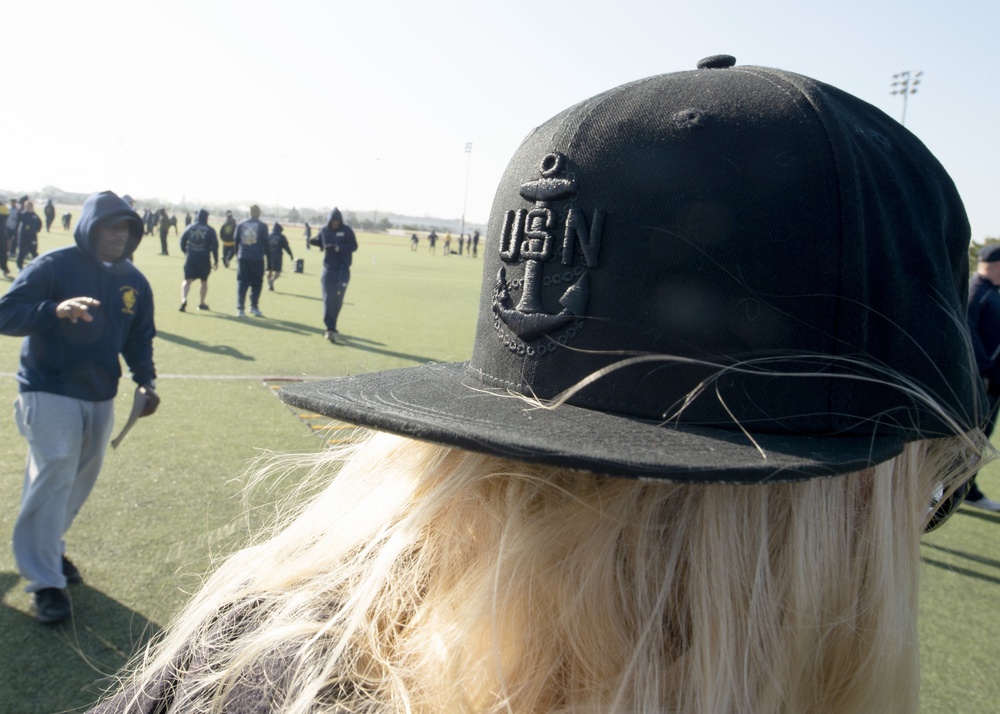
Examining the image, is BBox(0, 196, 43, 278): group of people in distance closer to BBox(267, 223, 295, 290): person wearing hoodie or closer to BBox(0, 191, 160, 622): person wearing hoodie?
BBox(267, 223, 295, 290): person wearing hoodie

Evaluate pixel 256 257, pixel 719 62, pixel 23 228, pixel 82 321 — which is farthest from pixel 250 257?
pixel 719 62

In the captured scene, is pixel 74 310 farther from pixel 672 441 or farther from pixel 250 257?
pixel 250 257

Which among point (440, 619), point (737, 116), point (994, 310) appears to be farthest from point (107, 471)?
point (994, 310)

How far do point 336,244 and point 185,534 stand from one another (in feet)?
25.4

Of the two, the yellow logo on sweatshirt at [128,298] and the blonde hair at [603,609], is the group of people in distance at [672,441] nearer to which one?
the blonde hair at [603,609]

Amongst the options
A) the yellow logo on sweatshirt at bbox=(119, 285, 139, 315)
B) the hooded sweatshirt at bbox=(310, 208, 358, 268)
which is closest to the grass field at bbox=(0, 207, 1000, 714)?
the yellow logo on sweatshirt at bbox=(119, 285, 139, 315)

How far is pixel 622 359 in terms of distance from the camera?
97 centimetres

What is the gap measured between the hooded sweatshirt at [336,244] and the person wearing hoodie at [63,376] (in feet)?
24.0

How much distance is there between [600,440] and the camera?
0.87m

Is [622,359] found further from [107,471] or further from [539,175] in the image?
[107,471]

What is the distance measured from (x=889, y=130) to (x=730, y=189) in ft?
1.11

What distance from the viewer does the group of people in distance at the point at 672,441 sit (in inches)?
36.3

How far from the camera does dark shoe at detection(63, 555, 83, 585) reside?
391 centimetres

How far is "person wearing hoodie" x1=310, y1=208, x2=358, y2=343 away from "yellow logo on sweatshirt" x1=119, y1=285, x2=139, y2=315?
24.2 feet
